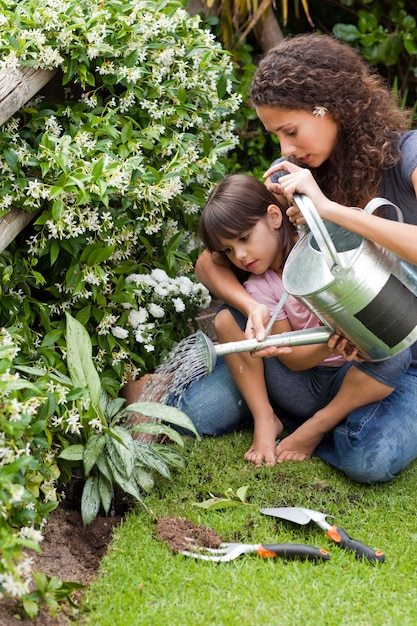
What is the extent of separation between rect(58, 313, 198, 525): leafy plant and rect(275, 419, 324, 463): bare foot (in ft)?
1.38

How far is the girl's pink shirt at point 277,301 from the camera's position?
2.60 metres

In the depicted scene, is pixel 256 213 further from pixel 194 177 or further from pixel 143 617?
pixel 143 617

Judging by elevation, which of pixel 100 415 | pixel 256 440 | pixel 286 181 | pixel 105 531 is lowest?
pixel 256 440

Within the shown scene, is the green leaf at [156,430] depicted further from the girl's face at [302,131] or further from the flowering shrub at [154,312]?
the girl's face at [302,131]

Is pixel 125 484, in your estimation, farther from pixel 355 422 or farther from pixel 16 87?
pixel 16 87

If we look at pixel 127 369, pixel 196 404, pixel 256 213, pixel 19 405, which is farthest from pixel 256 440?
pixel 19 405

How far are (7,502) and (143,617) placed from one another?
0.42 metres

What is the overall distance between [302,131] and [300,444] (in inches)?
38.8

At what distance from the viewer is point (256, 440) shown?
2648mm

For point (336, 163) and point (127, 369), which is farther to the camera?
point (127, 369)

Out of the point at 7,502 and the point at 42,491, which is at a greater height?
the point at 7,502

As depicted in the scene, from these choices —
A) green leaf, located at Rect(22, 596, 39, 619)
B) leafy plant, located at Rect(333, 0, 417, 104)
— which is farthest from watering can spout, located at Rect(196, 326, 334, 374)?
leafy plant, located at Rect(333, 0, 417, 104)

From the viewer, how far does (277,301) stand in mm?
2633

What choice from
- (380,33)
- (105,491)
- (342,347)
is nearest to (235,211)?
(342,347)
